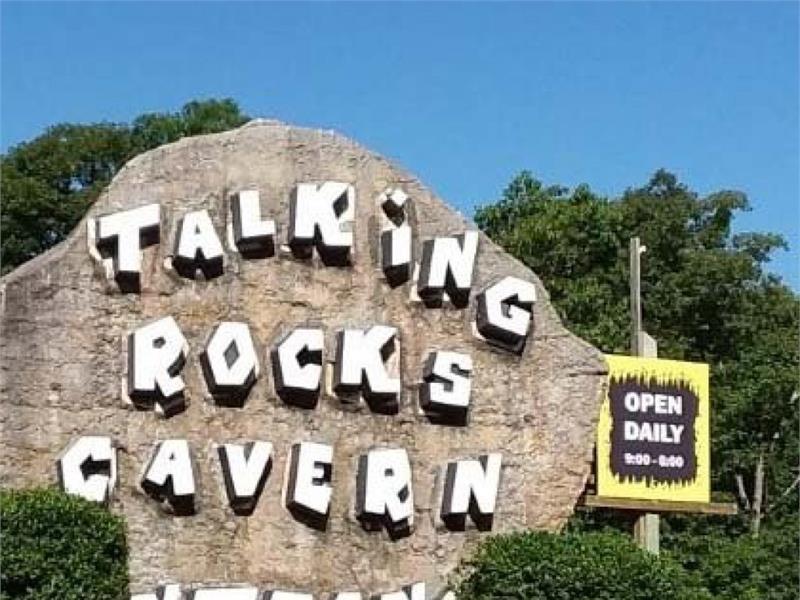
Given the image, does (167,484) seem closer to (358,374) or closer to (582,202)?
(358,374)


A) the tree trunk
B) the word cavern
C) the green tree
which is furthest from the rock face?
the green tree

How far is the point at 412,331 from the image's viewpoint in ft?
37.9

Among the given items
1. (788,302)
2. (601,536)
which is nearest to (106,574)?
(601,536)

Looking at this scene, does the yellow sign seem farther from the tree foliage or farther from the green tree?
the green tree

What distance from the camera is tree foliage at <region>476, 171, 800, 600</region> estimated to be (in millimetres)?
30203

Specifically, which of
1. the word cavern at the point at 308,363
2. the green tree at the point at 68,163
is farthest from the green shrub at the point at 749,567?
the word cavern at the point at 308,363

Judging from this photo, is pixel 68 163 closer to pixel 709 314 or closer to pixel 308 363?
pixel 709 314

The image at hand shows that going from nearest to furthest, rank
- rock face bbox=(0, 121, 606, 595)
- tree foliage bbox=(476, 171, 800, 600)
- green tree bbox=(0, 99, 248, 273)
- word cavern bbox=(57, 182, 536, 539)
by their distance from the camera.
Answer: rock face bbox=(0, 121, 606, 595) → word cavern bbox=(57, 182, 536, 539) → tree foliage bbox=(476, 171, 800, 600) → green tree bbox=(0, 99, 248, 273)

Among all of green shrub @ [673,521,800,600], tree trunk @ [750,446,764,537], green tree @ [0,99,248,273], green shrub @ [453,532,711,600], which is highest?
green tree @ [0,99,248,273]

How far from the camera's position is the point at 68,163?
3888 centimetres

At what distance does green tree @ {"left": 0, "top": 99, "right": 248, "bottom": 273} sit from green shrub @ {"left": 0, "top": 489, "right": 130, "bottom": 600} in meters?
28.2

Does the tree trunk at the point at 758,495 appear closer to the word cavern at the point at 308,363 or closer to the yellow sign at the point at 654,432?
the yellow sign at the point at 654,432

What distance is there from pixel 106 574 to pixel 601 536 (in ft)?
10.8

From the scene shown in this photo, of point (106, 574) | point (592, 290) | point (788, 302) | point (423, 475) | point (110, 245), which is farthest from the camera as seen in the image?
point (788, 302)
